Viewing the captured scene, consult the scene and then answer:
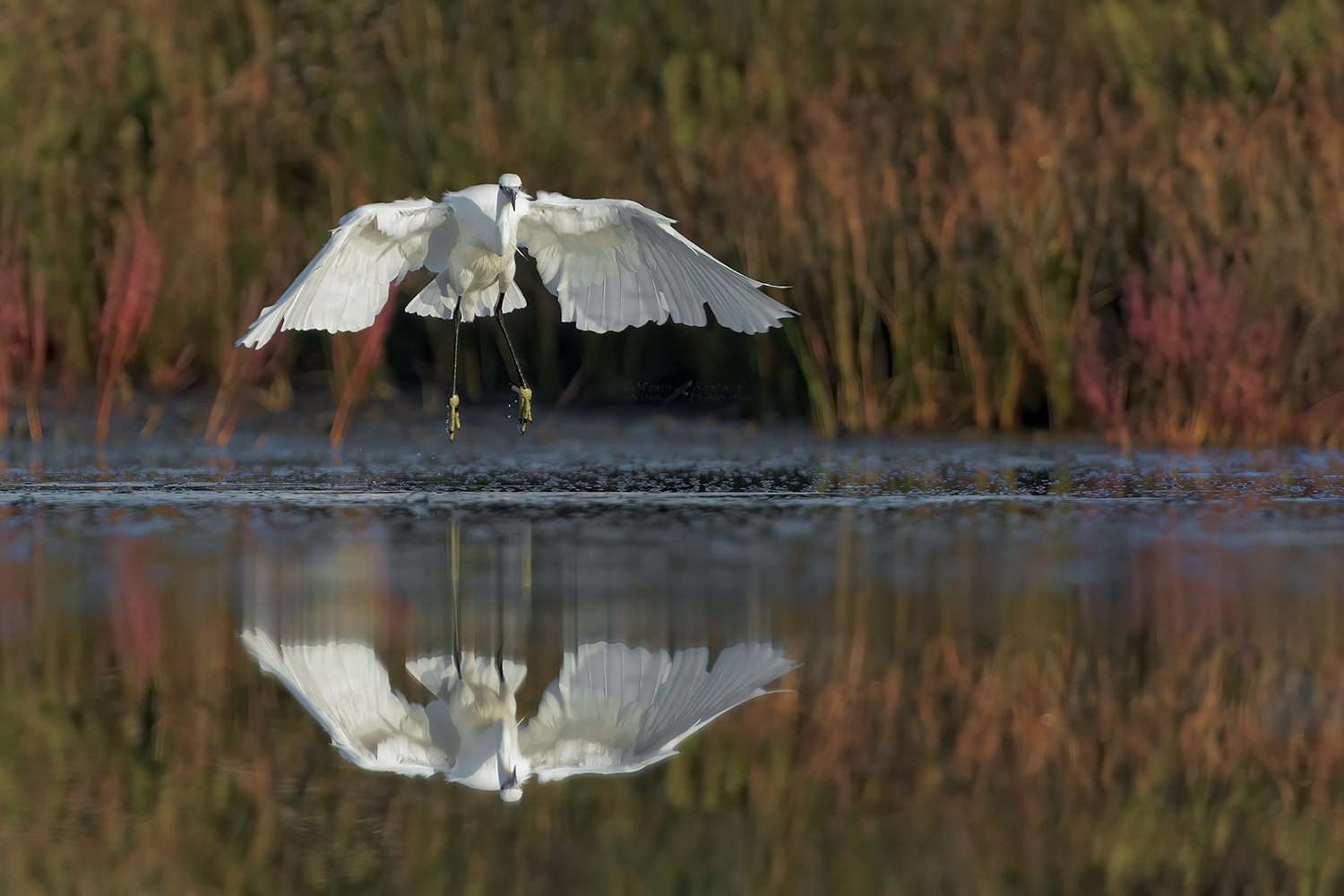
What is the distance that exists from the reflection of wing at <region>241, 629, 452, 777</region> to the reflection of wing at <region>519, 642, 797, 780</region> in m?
0.20

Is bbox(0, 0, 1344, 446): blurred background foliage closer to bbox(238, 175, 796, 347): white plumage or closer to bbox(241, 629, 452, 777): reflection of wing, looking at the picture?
bbox(238, 175, 796, 347): white plumage

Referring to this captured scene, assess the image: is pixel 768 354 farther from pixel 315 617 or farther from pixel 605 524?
pixel 315 617

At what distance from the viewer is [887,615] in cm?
487

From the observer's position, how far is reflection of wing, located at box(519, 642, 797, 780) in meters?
3.45

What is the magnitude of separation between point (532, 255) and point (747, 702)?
5.22 meters

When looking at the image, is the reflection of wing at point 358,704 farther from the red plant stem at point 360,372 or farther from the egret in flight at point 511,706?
the red plant stem at point 360,372

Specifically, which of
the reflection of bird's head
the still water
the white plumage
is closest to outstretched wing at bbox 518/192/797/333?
the white plumage

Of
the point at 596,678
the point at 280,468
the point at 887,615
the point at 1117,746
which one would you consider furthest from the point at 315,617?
the point at 280,468

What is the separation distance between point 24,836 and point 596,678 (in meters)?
1.46

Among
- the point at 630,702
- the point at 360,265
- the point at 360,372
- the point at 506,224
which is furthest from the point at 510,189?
the point at 630,702

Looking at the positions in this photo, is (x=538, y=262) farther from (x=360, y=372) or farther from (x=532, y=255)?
(x=360, y=372)

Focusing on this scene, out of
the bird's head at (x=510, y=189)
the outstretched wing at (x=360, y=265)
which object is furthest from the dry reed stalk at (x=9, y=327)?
the bird's head at (x=510, y=189)

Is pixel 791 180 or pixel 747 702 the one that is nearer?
pixel 747 702

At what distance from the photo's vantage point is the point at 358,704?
378 cm
